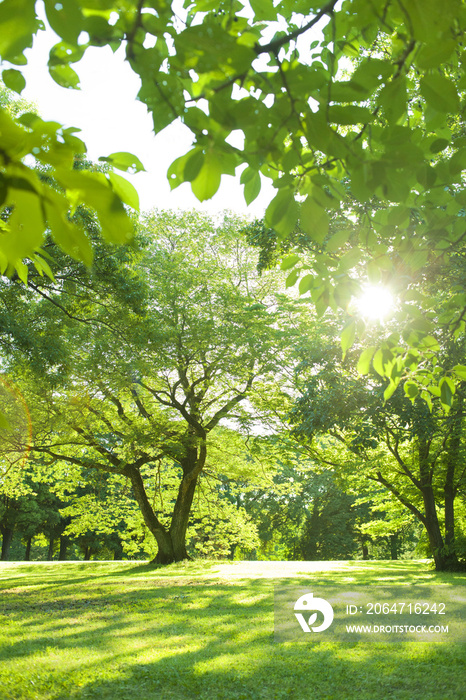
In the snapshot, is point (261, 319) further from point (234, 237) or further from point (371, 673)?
point (371, 673)

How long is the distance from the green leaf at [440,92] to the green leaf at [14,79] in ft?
3.01

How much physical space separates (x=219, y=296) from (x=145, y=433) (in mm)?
4625

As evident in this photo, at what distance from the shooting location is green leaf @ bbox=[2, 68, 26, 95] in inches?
41.1

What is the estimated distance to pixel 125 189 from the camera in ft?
3.08

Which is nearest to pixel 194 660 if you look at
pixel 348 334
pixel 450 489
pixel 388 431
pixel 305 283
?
pixel 348 334

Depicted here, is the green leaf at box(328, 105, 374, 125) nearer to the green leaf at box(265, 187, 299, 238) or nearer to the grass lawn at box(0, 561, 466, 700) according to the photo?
the green leaf at box(265, 187, 299, 238)

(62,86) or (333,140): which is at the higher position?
(62,86)

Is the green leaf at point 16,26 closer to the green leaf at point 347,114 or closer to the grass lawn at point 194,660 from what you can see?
the green leaf at point 347,114

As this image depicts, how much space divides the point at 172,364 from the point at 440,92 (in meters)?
11.5

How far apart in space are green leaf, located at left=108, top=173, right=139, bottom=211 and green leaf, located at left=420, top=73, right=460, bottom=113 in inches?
27.8

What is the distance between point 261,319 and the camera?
14.0m

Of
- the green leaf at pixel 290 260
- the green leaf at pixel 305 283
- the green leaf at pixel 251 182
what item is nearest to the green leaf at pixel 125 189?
the green leaf at pixel 251 182

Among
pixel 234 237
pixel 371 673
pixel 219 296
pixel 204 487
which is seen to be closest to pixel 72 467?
pixel 204 487

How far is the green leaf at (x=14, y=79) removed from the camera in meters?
1.04
